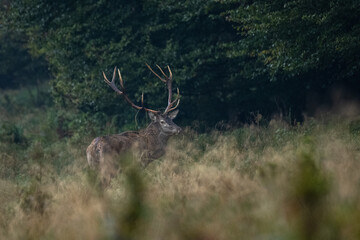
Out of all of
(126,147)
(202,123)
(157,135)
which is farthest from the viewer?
(202,123)

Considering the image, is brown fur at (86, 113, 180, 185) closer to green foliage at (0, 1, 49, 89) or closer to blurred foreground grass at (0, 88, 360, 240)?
blurred foreground grass at (0, 88, 360, 240)

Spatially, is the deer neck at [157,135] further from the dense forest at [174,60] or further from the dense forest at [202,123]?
the dense forest at [174,60]

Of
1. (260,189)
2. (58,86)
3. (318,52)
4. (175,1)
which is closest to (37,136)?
(58,86)

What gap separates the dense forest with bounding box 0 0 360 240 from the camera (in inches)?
200

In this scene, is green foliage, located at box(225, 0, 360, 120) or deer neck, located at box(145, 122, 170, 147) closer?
green foliage, located at box(225, 0, 360, 120)

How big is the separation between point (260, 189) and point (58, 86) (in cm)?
1174

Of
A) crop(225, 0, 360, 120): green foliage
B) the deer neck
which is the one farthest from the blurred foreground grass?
crop(225, 0, 360, 120): green foliage

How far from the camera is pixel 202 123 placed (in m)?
15.1

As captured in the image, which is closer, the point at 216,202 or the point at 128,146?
the point at 216,202

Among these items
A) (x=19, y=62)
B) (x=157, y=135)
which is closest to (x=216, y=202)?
(x=157, y=135)

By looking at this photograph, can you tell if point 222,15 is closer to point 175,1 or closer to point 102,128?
point 175,1

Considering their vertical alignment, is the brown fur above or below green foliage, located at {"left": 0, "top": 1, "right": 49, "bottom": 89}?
above

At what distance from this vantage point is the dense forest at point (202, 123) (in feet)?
16.7

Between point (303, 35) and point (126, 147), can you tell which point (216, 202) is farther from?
point (303, 35)
